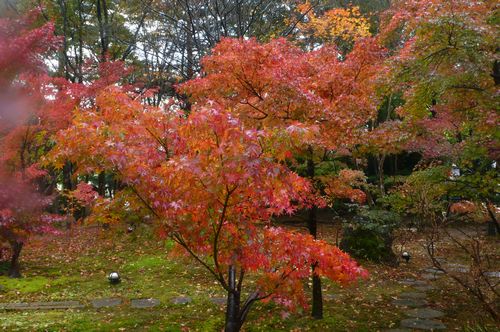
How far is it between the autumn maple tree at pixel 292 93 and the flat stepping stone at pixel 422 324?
146 cm

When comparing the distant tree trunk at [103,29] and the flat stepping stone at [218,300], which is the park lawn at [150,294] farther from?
the distant tree trunk at [103,29]

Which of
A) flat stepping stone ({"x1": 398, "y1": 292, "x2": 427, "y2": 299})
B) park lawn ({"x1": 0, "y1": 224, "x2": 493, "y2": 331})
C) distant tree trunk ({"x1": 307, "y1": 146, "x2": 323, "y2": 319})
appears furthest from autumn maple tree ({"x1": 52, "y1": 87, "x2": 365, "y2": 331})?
flat stepping stone ({"x1": 398, "y1": 292, "x2": 427, "y2": 299})

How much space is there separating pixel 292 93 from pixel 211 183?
2861mm

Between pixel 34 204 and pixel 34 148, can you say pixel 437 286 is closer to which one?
pixel 34 204

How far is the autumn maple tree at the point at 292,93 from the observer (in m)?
6.39

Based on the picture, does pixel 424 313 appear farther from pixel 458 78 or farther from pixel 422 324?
pixel 458 78

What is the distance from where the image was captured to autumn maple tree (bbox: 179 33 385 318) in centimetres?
639

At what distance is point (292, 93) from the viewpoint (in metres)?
6.26

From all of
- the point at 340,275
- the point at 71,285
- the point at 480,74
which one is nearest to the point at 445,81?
the point at 480,74

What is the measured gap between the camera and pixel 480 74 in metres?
6.36

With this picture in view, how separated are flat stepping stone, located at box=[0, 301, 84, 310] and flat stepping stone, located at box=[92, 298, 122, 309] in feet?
0.90

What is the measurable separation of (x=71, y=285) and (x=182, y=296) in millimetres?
2910

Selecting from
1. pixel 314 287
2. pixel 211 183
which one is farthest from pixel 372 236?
pixel 211 183

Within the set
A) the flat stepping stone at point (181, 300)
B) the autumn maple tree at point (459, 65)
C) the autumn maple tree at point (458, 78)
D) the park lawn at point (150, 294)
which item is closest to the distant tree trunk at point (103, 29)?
the park lawn at point (150, 294)
